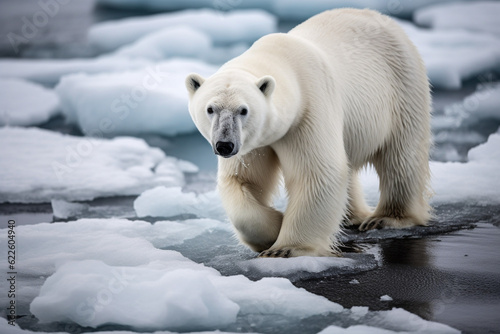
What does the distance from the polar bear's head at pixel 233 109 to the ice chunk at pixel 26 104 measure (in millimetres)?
6151

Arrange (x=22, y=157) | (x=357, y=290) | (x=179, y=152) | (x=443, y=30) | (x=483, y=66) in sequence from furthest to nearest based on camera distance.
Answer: (x=443, y=30)
(x=483, y=66)
(x=179, y=152)
(x=22, y=157)
(x=357, y=290)

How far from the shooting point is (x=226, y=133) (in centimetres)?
376

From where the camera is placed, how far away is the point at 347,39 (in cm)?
508

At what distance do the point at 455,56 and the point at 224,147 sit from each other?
8351 mm

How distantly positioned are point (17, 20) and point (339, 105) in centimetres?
1313

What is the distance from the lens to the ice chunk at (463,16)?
13703mm

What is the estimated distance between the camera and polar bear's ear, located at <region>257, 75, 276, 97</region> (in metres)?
3.94

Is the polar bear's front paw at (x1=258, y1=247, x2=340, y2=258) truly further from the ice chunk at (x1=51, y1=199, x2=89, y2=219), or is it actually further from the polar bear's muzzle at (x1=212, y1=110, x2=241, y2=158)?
the ice chunk at (x1=51, y1=199, x2=89, y2=219)

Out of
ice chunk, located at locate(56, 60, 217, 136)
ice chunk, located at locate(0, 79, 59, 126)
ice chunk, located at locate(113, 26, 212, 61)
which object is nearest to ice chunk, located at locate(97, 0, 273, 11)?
ice chunk, located at locate(113, 26, 212, 61)

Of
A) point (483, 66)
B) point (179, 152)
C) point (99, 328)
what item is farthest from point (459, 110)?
point (99, 328)

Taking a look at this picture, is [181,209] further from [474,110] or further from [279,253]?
[474,110]

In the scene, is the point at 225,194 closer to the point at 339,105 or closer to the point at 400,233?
the point at 339,105

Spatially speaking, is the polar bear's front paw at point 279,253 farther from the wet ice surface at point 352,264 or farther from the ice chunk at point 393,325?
the ice chunk at point 393,325

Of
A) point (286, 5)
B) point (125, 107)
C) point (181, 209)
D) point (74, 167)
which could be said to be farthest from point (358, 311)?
point (286, 5)
